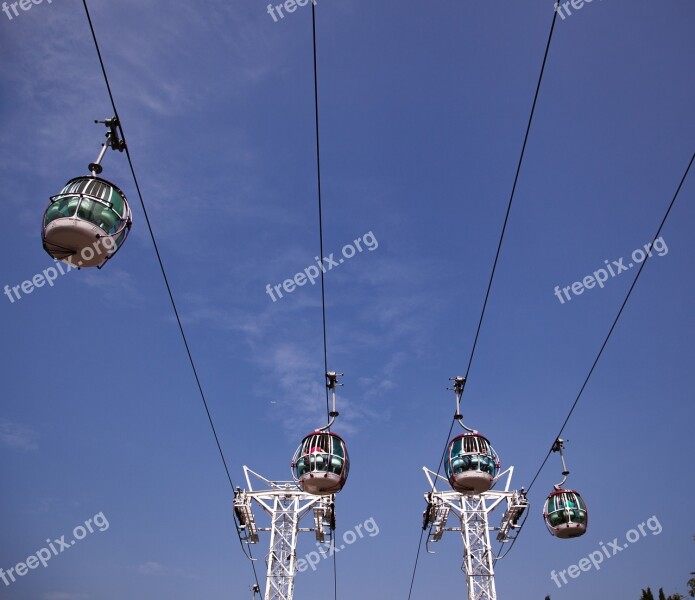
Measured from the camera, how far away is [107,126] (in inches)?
282

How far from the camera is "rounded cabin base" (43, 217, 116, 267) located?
638 cm

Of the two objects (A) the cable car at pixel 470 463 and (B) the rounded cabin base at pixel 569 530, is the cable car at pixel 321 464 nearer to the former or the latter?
(A) the cable car at pixel 470 463

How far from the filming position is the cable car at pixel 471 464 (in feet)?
37.6

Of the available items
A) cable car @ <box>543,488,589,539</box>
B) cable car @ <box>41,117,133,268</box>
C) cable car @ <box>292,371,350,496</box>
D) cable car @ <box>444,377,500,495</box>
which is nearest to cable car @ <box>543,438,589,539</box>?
cable car @ <box>543,488,589,539</box>

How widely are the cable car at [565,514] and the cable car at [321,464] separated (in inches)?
336

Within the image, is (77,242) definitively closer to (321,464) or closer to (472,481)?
(321,464)

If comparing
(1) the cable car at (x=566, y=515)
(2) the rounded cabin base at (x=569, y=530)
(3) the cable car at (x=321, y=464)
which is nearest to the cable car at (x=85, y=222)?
(3) the cable car at (x=321, y=464)

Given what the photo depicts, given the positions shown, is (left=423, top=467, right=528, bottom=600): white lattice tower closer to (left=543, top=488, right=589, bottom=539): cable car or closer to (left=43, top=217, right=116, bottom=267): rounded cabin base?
(left=543, top=488, right=589, bottom=539): cable car

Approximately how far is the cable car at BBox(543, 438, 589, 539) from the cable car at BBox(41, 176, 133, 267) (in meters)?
14.9

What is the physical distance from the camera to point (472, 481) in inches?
449

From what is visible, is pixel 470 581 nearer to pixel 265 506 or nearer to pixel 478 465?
pixel 265 506

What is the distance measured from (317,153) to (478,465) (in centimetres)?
721

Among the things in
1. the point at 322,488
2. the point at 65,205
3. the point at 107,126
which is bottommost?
the point at 322,488

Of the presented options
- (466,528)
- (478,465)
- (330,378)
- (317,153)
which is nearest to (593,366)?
(478,465)
